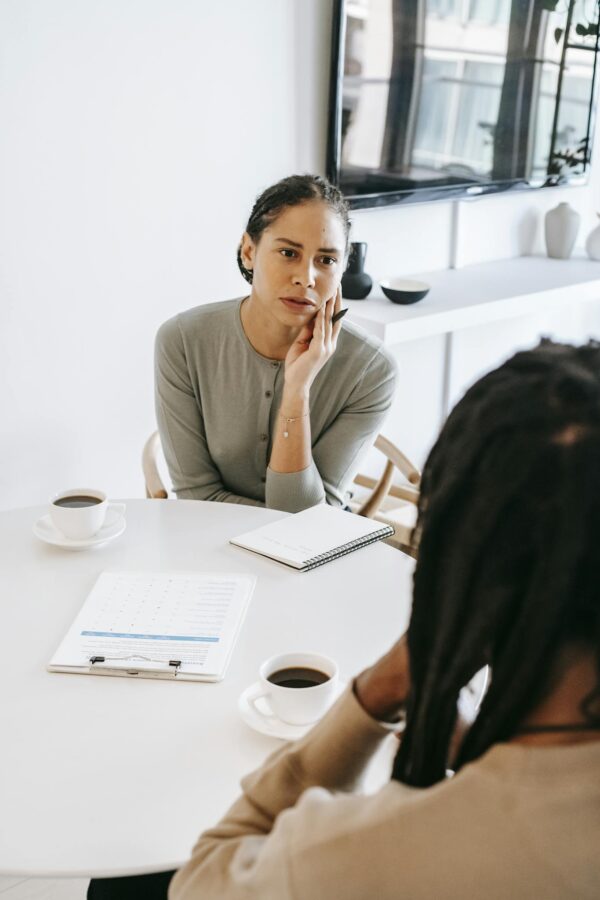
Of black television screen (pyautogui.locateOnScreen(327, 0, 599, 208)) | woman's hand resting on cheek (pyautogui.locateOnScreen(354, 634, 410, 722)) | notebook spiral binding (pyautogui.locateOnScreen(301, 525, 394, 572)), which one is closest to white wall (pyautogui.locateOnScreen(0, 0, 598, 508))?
black television screen (pyautogui.locateOnScreen(327, 0, 599, 208))

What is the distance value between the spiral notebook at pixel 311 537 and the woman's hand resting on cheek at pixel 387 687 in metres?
0.58

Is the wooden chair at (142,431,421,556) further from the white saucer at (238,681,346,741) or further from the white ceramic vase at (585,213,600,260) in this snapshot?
the white ceramic vase at (585,213,600,260)

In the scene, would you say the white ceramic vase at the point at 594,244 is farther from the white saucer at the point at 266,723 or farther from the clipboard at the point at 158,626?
the white saucer at the point at 266,723

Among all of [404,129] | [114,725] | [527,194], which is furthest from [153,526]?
[527,194]

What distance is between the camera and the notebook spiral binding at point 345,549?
1392mm

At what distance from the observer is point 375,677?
807 mm

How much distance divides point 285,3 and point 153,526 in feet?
5.39

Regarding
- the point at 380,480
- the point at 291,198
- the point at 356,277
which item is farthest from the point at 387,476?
the point at 356,277

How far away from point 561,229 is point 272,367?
1.91 meters

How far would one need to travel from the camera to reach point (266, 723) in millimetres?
1018

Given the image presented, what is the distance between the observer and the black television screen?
2701 mm

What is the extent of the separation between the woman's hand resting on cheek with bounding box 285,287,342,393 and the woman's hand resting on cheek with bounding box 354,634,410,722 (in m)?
1.02

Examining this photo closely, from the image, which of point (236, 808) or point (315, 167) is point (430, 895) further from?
point (315, 167)

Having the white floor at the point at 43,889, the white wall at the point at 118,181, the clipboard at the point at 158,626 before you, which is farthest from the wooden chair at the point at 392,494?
the white floor at the point at 43,889
